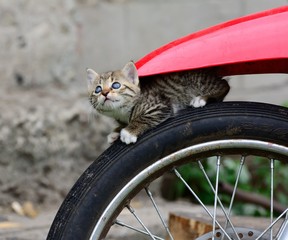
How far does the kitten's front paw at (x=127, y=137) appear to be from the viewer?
8.66 ft

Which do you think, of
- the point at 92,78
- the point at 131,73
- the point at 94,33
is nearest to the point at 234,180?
the point at 94,33

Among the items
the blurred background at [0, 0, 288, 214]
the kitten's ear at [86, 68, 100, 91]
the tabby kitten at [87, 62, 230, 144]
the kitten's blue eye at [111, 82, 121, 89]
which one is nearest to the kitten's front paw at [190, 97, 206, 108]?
the tabby kitten at [87, 62, 230, 144]

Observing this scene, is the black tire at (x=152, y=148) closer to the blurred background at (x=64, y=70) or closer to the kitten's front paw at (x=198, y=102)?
the kitten's front paw at (x=198, y=102)

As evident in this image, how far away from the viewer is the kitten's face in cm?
287

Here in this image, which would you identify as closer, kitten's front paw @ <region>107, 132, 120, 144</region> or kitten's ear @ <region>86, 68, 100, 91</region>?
kitten's front paw @ <region>107, 132, 120, 144</region>

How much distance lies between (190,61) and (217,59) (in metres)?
0.09

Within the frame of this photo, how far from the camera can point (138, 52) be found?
539 centimetres

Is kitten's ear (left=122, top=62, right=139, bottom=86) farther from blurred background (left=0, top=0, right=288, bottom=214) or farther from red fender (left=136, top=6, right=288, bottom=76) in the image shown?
blurred background (left=0, top=0, right=288, bottom=214)

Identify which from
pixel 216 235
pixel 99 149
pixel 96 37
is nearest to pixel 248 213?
pixel 99 149

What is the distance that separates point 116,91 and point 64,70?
235 cm

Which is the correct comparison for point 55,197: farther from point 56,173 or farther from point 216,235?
point 216,235

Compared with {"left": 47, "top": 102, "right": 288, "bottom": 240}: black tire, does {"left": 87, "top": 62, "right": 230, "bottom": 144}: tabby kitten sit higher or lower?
higher

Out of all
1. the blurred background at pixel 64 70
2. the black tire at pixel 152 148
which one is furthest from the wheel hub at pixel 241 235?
the blurred background at pixel 64 70

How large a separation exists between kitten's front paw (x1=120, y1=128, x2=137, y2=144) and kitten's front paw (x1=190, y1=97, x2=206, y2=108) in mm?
250
